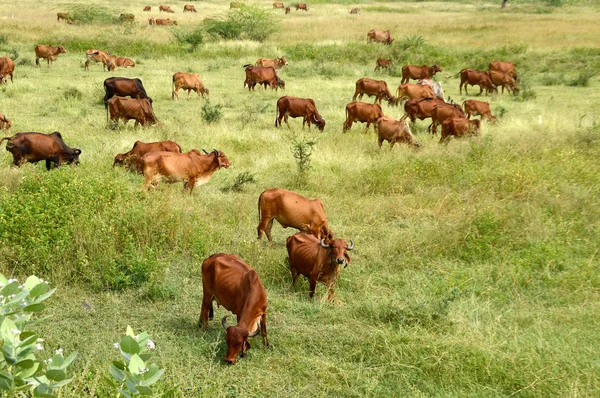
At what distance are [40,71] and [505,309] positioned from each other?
69.0 ft

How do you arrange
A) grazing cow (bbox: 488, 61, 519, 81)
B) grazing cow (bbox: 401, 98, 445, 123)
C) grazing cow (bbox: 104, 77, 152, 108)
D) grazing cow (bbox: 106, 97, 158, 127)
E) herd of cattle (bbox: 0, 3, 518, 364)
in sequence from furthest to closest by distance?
grazing cow (bbox: 488, 61, 519, 81) → grazing cow (bbox: 104, 77, 152, 108) → grazing cow (bbox: 401, 98, 445, 123) → grazing cow (bbox: 106, 97, 158, 127) → herd of cattle (bbox: 0, 3, 518, 364)

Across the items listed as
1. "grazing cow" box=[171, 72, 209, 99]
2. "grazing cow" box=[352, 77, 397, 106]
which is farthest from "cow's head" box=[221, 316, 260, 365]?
"grazing cow" box=[171, 72, 209, 99]

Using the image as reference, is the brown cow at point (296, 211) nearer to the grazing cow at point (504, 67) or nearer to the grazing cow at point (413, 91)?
the grazing cow at point (413, 91)

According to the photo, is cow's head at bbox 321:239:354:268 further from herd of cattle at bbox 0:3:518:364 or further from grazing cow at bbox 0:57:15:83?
grazing cow at bbox 0:57:15:83

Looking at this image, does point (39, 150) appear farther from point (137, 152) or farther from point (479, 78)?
point (479, 78)

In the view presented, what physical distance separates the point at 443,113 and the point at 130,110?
24.0 feet

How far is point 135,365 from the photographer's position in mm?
2432

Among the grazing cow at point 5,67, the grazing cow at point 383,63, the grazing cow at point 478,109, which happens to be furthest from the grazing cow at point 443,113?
the grazing cow at point 5,67

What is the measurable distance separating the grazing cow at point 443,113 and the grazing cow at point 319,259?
334 inches

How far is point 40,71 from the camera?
74.2 feet

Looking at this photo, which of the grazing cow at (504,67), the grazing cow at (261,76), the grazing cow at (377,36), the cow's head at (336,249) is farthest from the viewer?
the grazing cow at (377,36)

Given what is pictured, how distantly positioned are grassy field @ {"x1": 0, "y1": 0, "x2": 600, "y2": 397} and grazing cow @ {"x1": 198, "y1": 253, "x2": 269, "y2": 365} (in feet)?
0.68

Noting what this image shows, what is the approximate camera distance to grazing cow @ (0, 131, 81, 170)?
32.7 feet

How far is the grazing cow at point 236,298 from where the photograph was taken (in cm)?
505
